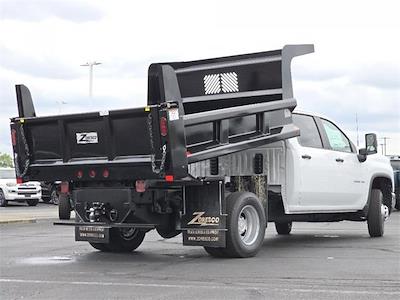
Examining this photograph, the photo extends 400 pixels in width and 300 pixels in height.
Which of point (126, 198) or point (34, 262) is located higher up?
point (126, 198)

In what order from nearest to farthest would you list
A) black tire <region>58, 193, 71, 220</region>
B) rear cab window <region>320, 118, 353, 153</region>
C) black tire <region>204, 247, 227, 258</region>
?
black tire <region>204, 247, 227, 258</region>
black tire <region>58, 193, 71, 220</region>
rear cab window <region>320, 118, 353, 153</region>

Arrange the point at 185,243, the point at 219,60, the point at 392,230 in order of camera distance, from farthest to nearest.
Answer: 1. the point at 392,230
2. the point at 219,60
3. the point at 185,243

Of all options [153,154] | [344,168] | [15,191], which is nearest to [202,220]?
[153,154]

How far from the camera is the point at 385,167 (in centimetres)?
1216

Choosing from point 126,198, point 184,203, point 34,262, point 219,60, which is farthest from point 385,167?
point 34,262

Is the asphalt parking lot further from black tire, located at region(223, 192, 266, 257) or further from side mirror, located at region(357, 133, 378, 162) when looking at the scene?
side mirror, located at region(357, 133, 378, 162)

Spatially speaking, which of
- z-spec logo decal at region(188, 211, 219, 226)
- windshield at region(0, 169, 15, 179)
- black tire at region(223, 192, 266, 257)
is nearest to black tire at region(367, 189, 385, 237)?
black tire at region(223, 192, 266, 257)

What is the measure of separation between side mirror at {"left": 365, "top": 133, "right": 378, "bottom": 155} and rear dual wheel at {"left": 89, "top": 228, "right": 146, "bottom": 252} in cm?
431

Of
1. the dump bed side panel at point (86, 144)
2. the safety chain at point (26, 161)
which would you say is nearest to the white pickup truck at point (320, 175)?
the dump bed side panel at point (86, 144)

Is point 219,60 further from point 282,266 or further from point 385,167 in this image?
point 385,167

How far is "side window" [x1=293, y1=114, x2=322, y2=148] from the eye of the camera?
1015 cm

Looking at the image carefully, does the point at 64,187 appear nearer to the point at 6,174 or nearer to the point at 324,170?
the point at 324,170

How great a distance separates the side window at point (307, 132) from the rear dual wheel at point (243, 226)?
5.23 feet

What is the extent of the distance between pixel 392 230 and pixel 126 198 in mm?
6933
